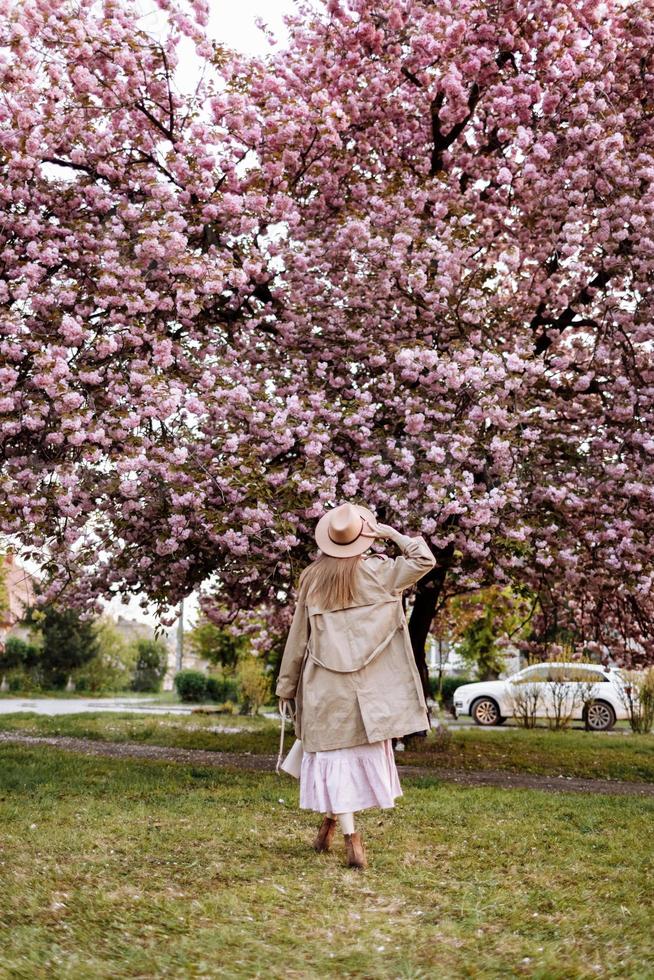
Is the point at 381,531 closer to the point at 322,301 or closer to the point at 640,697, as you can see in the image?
the point at 322,301

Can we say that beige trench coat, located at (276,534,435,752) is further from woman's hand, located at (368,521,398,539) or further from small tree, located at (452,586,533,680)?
small tree, located at (452,586,533,680)

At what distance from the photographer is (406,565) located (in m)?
5.77

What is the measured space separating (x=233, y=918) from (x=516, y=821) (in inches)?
138

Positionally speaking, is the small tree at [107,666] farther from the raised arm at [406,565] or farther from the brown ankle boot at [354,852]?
the brown ankle boot at [354,852]

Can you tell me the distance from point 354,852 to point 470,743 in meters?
8.81

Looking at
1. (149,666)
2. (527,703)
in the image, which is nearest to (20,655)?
(149,666)

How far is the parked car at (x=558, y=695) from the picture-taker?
59.3 ft

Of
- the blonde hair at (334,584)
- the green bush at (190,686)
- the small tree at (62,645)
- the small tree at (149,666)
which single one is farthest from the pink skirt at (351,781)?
the small tree at (149,666)

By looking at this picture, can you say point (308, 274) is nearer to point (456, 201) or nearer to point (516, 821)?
point (456, 201)

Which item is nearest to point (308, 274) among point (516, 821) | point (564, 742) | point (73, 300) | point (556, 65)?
point (73, 300)

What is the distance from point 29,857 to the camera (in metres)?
5.41

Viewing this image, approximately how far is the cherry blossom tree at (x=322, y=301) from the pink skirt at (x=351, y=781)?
3195mm

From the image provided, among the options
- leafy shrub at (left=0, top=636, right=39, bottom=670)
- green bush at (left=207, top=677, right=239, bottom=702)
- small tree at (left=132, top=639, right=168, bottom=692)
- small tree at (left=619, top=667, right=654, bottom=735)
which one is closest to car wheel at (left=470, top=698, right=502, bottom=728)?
small tree at (left=619, top=667, right=654, bottom=735)

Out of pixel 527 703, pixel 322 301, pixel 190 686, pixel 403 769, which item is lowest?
pixel 403 769
